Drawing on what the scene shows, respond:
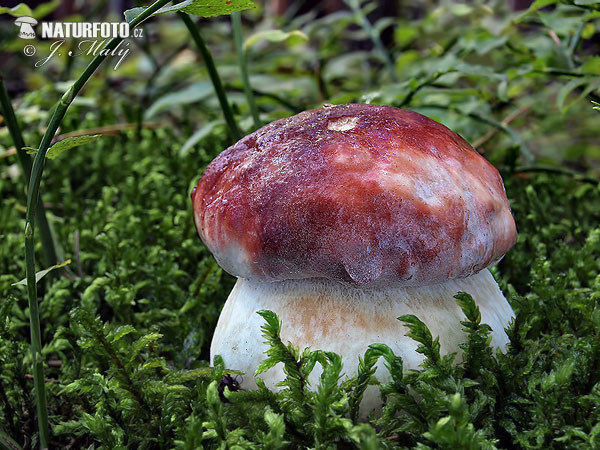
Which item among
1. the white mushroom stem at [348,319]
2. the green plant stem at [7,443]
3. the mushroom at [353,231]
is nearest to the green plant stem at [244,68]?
the mushroom at [353,231]

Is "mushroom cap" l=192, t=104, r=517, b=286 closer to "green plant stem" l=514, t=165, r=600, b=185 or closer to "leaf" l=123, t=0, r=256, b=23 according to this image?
"leaf" l=123, t=0, r=256, b=23

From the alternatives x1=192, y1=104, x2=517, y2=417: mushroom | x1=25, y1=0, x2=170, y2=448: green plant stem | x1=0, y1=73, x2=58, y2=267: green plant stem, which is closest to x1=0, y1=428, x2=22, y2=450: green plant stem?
x1=25, y1=0, x2=170, y2=448: green plant stem

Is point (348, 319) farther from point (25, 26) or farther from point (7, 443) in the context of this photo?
point (25, 26)

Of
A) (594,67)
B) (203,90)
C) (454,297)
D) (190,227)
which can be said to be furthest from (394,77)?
(454,297)

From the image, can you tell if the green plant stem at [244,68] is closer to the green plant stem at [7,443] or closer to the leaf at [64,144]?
the leaf at [64,144]

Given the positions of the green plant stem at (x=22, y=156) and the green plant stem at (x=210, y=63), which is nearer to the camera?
the green plant stem at (x=22, y=156)

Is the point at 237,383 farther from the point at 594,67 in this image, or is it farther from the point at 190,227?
the point at 594,67

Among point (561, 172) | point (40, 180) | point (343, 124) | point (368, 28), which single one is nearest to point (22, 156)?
point (40, 180)
